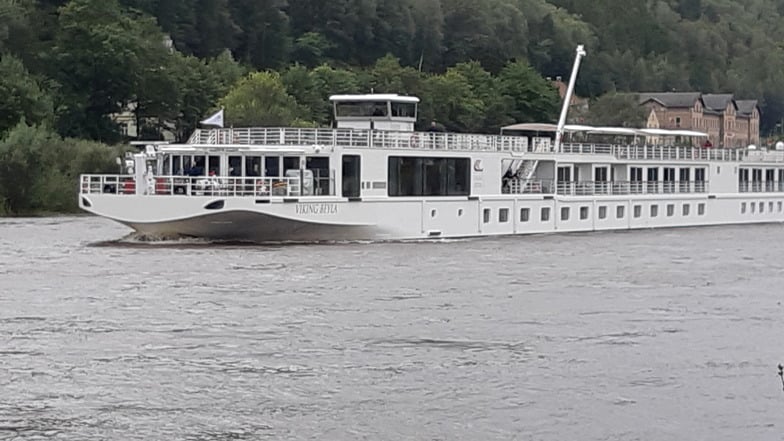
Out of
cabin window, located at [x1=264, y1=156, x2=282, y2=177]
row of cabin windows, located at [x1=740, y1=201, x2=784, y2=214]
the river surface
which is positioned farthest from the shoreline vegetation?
the river surface

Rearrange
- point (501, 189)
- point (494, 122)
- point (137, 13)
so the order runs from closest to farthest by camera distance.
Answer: point (501, 189)
point (137, 13)
point (494, 122)

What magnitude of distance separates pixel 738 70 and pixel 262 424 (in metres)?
182

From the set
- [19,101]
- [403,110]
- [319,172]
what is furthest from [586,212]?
[19,101]

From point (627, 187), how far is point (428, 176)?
46.2 ft

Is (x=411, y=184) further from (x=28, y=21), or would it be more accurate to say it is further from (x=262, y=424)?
(x=28, y=21)

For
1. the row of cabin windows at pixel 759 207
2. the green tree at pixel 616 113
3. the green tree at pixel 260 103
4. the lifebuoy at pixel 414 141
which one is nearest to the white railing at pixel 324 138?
the lifebuoy at pixel 414 141

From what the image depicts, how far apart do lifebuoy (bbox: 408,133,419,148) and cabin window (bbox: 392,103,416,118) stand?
8.25 ft

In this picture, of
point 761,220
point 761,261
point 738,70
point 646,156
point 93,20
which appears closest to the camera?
point 761,261

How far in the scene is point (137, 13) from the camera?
10744 cm

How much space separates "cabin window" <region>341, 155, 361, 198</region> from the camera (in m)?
45.0

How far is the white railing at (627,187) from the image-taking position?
182 ft

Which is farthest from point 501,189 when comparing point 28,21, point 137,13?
point 137,13

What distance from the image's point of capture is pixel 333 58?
133 meters

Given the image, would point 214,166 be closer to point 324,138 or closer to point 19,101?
point 324,138
